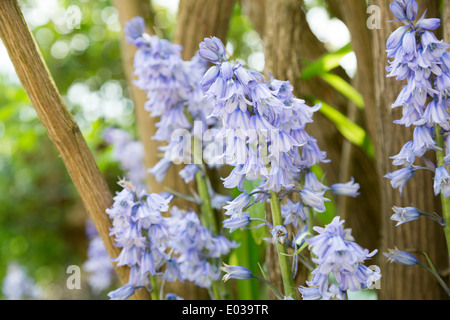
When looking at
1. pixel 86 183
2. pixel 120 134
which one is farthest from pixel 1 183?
pixel 86 183

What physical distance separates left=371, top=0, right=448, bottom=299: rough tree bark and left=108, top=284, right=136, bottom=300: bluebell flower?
0.45 m

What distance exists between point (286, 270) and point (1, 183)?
2.13 m

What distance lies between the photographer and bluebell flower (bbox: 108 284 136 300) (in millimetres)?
718

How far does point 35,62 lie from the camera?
0.73m

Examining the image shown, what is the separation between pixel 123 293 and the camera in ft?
2.36

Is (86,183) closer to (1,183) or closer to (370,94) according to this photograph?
(370,94)

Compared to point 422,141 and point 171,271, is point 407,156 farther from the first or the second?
point 171,271

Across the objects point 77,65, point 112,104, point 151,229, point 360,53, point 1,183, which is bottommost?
point 151,229

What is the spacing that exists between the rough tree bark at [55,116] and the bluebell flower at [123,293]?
6cm

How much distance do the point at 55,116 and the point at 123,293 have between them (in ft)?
0.94

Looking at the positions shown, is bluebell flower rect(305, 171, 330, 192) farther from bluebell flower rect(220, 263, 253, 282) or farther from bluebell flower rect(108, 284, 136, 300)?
bluebell flower rect(108, 284, 136, 300)

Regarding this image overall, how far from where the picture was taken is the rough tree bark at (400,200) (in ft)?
2.64

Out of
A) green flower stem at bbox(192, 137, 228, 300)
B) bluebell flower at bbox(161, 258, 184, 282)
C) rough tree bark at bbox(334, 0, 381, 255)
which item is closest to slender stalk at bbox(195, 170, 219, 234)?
green flower stem at bbox(192, 137, 228, 300)
